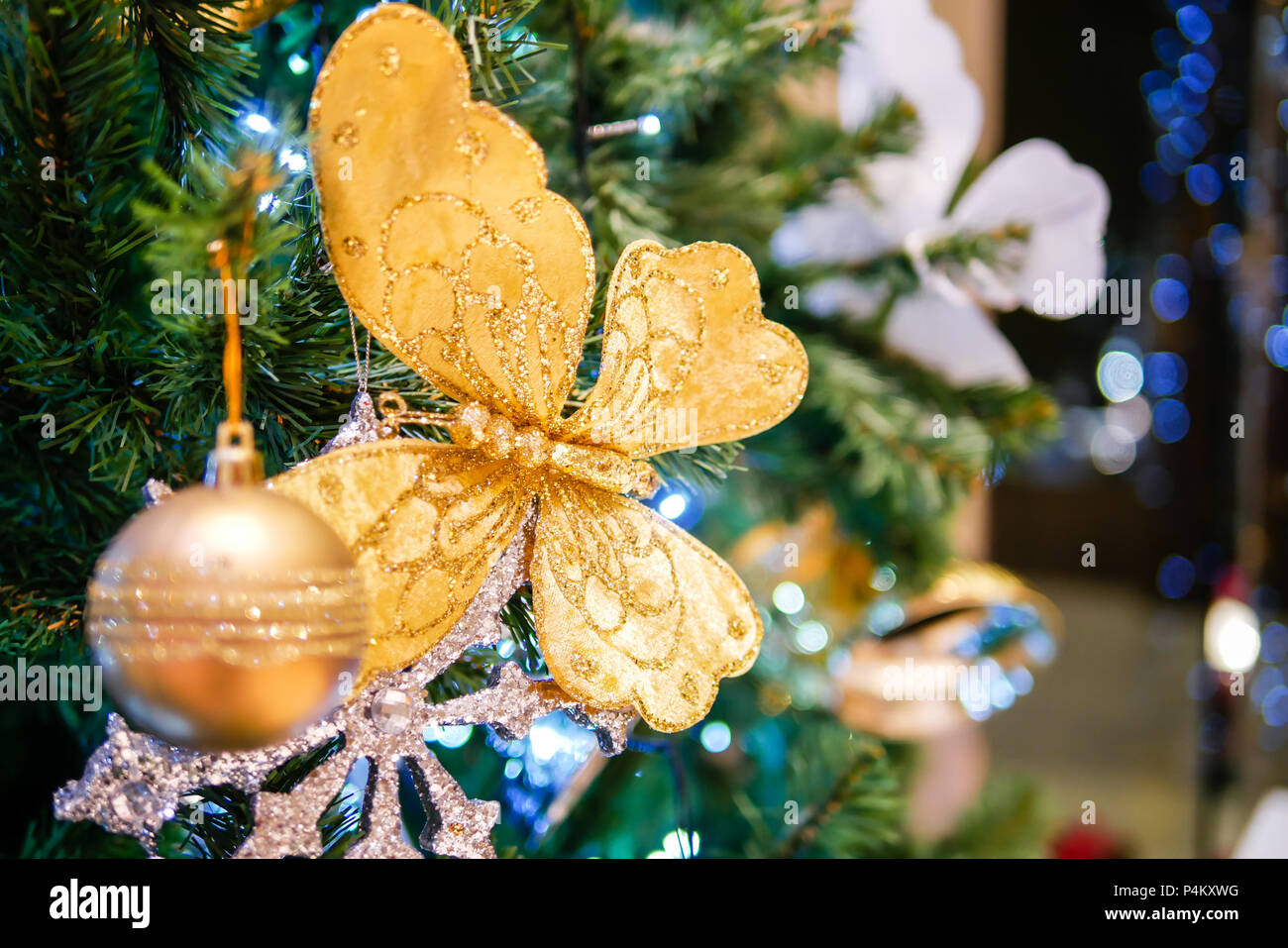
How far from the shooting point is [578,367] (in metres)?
0.38

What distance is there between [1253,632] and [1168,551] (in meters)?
0.75

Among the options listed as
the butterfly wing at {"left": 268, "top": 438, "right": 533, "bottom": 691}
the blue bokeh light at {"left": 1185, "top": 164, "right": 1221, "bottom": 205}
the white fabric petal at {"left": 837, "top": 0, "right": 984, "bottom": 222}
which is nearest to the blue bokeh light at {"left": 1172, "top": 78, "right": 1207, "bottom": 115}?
the blue bokeh light at {"left": 1185, "top": 164, "right": 1221, "bottom": 205}

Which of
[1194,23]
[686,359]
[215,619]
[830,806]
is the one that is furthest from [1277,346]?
[215,619]

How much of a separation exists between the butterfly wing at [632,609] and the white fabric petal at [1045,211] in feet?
1.10

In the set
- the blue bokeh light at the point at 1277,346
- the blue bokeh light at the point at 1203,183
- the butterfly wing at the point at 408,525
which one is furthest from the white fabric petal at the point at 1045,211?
the blue bokeh light at the point at 1203,183

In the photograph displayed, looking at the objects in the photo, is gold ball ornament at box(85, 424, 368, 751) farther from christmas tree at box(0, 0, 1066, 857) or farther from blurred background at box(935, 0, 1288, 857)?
blurred background at box(935, 0, 1288, 857)

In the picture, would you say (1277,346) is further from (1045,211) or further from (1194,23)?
(1045,211)

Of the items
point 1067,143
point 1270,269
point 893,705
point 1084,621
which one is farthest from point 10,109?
point 1084,621

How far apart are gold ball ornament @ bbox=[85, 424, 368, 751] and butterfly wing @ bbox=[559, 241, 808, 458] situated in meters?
0.14

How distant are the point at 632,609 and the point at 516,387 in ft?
0.35

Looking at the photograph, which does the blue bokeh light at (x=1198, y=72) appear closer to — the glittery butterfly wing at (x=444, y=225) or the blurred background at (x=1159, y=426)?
the blurred background at (x=1159, y=426)

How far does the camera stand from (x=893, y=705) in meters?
0.76

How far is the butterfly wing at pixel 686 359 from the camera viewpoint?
0.37 metres

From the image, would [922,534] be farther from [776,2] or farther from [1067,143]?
[1067,143]
